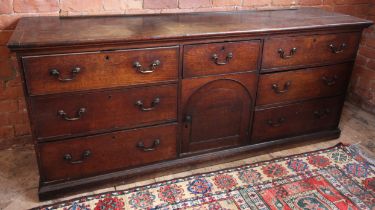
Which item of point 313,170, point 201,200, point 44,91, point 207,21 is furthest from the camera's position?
point 313,170

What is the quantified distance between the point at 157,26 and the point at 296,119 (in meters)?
1.08

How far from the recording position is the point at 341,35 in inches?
81.0

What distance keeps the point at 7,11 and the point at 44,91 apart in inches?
24.7

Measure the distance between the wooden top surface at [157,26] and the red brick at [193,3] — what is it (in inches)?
3.9

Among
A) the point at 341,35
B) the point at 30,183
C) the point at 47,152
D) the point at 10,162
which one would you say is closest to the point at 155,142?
the point at 47,152

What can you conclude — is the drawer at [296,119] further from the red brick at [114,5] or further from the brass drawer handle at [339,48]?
the red brick at [114,5]

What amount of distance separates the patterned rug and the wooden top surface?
2.67 feet

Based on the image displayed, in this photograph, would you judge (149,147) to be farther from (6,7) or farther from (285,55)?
(6,7)

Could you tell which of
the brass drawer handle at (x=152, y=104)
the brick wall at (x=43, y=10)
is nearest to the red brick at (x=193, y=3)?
the brick wall at (x=43, y=10)

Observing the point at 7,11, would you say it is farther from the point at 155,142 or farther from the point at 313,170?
the point at 313,170

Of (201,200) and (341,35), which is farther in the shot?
(341,35)

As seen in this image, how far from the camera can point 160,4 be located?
6.97 ft

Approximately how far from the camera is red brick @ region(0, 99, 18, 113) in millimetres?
2057

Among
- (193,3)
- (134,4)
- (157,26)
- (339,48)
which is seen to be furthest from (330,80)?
(134,4)
